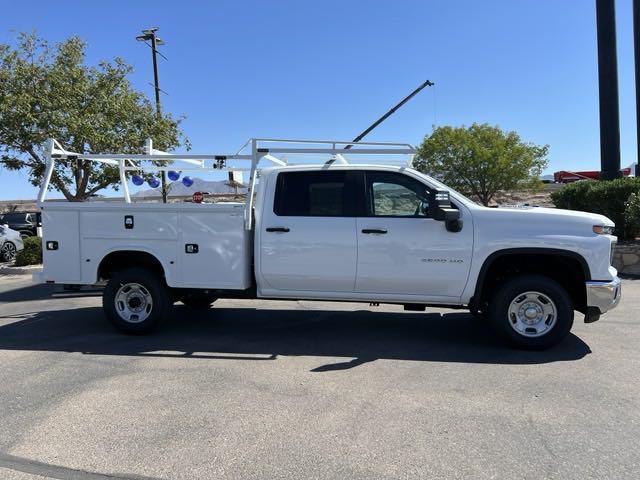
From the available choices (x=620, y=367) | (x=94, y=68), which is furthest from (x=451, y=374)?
(x=94, y=68)

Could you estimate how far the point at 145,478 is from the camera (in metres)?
3.24

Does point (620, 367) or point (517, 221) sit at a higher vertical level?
point (517, 221)

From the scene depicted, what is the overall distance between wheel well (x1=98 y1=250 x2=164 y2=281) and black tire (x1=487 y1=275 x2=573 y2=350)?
4.02 meters

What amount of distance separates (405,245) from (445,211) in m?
0.58

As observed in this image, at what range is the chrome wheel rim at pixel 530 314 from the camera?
5.78m

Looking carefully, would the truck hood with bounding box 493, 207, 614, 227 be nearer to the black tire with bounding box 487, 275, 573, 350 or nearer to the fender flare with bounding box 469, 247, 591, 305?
the fender flare with bounding box 469, 247, 591, 305

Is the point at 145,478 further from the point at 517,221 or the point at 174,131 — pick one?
the point at 174,131

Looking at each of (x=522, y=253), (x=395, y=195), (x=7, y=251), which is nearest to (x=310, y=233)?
(x=395, y=195)

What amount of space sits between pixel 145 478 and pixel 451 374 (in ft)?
9.77

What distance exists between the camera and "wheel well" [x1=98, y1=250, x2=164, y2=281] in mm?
6628

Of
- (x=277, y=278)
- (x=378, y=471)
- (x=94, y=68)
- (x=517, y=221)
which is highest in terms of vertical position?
(x=94, y=68)

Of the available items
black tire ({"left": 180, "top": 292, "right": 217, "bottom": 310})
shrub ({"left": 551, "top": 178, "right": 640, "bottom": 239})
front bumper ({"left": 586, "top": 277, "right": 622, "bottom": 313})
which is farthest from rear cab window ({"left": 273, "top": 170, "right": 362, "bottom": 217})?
shrub ({"left": 551, "top": 178, "right": 640, "bottom": 239})

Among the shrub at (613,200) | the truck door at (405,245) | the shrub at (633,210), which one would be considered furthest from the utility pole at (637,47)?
the truck door at (405,245)

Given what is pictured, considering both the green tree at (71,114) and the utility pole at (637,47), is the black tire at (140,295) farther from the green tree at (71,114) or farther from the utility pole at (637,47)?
the utility pole at (637,47)
